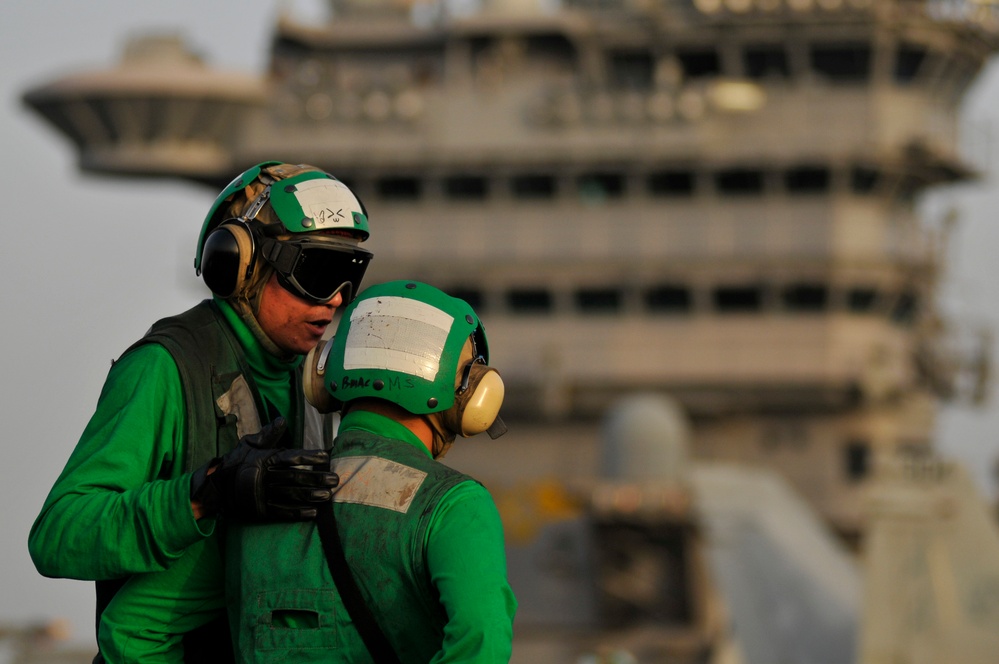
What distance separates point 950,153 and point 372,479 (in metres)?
34.2

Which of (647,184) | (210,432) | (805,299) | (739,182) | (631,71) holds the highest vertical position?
(631,71)

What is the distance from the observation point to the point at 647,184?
3622cm

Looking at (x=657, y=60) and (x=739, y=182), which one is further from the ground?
(x=657, y=60)

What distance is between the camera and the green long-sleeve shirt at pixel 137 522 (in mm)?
4359

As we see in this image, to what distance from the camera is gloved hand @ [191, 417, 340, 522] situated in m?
4.18

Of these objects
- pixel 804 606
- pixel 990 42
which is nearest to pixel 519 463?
pixel 804 606

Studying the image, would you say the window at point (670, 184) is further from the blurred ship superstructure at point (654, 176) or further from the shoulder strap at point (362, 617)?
the shoulder strap at point (362, 617)

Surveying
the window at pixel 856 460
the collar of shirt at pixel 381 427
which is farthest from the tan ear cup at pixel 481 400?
the window at pixel 856 460

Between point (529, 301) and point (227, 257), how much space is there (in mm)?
31858

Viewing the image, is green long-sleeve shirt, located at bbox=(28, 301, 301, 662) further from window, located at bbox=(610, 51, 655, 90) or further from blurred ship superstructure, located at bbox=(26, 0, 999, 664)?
window, located at bbox=(610, 51, 655, 90)

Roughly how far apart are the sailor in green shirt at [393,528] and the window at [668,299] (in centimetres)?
3161

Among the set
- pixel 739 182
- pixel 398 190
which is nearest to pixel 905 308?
pixel 739 182

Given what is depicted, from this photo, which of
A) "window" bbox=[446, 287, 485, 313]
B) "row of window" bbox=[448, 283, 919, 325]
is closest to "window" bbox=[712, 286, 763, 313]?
"row of window" bbox=[448, 283, 919, 325]

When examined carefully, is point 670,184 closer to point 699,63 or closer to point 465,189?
point 699,63
